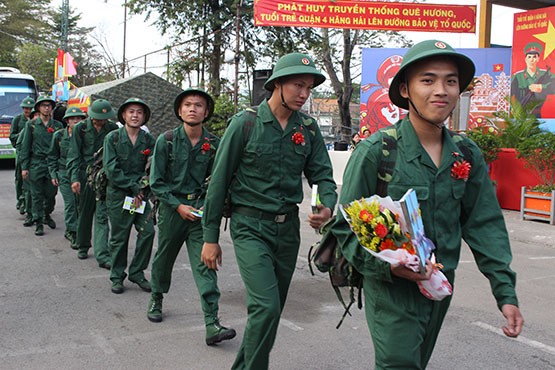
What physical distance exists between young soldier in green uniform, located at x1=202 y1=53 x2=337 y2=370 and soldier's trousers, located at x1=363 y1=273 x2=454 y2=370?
1.05 meters

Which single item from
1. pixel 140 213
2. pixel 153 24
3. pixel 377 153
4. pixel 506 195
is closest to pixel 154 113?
pixel 153 24

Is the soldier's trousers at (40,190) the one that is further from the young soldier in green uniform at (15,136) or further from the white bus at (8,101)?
the white bus at (8,101)

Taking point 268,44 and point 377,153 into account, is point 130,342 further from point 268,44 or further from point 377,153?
point 268,44

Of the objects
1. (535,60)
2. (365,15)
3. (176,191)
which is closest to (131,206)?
(176,191)

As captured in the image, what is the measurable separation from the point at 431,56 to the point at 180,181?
→ 301cm

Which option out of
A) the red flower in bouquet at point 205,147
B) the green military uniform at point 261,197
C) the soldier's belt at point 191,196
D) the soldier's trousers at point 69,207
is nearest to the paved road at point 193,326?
the green military uniform at point 261,197

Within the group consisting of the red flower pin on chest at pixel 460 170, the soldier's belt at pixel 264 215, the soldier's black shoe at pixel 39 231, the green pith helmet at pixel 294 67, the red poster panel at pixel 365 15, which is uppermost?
the red poster panel at pixel 365 15

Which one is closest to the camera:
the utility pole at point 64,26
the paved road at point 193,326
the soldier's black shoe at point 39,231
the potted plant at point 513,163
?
the paved road at point 193,326

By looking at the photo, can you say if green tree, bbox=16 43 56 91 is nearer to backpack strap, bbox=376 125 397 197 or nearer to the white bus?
the white bus

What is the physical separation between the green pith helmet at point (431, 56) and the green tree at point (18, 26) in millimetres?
49456

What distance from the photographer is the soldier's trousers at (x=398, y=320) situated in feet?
7.62

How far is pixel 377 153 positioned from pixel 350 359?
226cm

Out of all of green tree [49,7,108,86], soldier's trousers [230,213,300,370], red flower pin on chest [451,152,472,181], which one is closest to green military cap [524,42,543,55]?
soldier's trousers [230,213,300,370]

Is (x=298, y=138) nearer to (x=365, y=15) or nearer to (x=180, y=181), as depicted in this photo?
(x=180, y=181)
